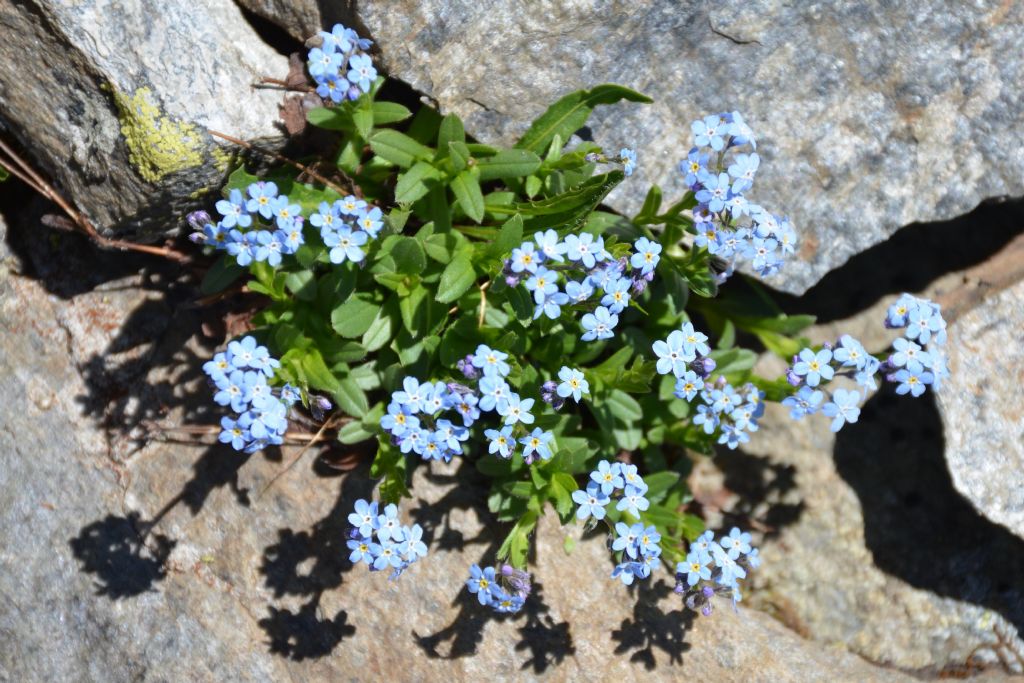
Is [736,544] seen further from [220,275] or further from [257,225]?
[220,275]

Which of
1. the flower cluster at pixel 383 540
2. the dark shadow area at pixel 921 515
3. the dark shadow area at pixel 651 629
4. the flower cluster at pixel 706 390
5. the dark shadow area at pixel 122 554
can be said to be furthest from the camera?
the dark shadow area at pixel 921 515

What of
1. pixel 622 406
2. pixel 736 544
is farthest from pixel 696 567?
pixel 622 406

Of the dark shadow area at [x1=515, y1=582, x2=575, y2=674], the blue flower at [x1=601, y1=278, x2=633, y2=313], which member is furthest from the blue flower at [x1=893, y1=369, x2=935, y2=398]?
the dark shadow area at [x1=515, y1=582, x2=575, y2=674]

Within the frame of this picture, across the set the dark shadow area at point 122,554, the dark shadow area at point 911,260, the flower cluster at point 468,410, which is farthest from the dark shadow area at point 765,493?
the dark shadow area at point 122,554

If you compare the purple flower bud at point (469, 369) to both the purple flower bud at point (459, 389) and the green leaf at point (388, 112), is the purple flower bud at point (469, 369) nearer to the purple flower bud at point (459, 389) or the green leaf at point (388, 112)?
the purple flower bud at point (459, 389)

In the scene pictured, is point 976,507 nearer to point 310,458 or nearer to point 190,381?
point 310,458

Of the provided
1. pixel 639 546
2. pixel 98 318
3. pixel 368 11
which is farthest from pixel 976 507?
pixel 98 318
